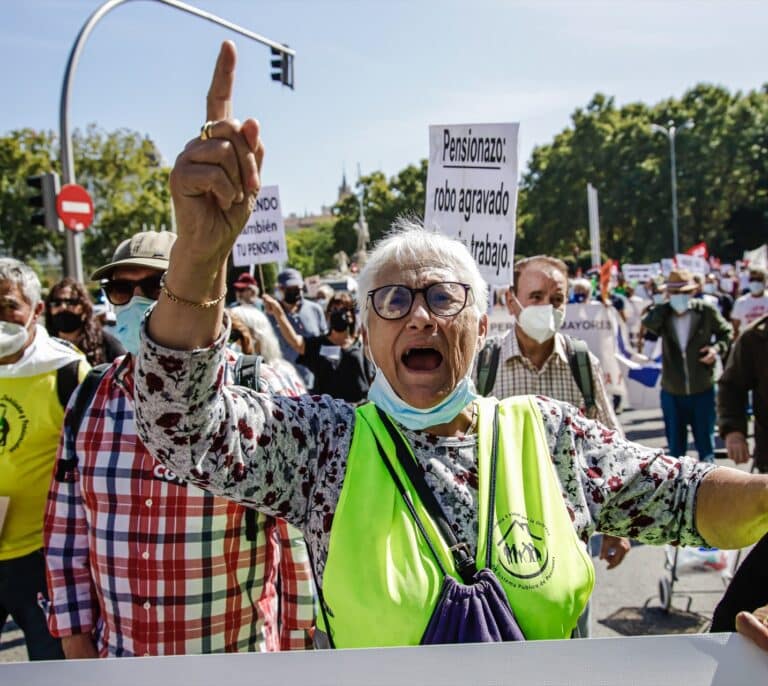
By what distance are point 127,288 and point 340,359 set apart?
3.66 meters

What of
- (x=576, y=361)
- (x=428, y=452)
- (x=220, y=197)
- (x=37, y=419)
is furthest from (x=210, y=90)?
(x=576, y=361)

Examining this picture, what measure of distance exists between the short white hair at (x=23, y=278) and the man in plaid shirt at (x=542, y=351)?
2.20 m

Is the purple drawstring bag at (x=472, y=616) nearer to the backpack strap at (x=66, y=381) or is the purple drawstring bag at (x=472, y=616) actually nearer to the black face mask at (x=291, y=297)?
the backpack strap at (x=66, y=381)

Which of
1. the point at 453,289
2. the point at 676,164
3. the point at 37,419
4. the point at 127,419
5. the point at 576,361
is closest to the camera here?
the point at 453,289

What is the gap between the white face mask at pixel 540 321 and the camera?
3.89 metres

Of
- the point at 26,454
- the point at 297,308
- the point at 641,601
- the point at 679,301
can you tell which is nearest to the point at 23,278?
the point at 26,454

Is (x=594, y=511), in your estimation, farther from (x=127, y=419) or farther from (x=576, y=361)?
(x=576, y=361)

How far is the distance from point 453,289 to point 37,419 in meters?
1.93

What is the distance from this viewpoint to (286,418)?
1609 millimetres

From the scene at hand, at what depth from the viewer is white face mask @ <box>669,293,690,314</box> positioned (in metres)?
7.00

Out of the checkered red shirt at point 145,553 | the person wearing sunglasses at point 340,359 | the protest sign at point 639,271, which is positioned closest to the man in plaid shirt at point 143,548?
the checkered red shirt at point 145,553

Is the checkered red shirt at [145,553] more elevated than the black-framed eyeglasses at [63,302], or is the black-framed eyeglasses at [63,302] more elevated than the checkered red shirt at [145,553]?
the black-framed eyeglasses at [63,302]

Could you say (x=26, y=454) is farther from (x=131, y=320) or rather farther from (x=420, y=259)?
(x=420, y=259)

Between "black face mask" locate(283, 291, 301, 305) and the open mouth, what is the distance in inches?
270
